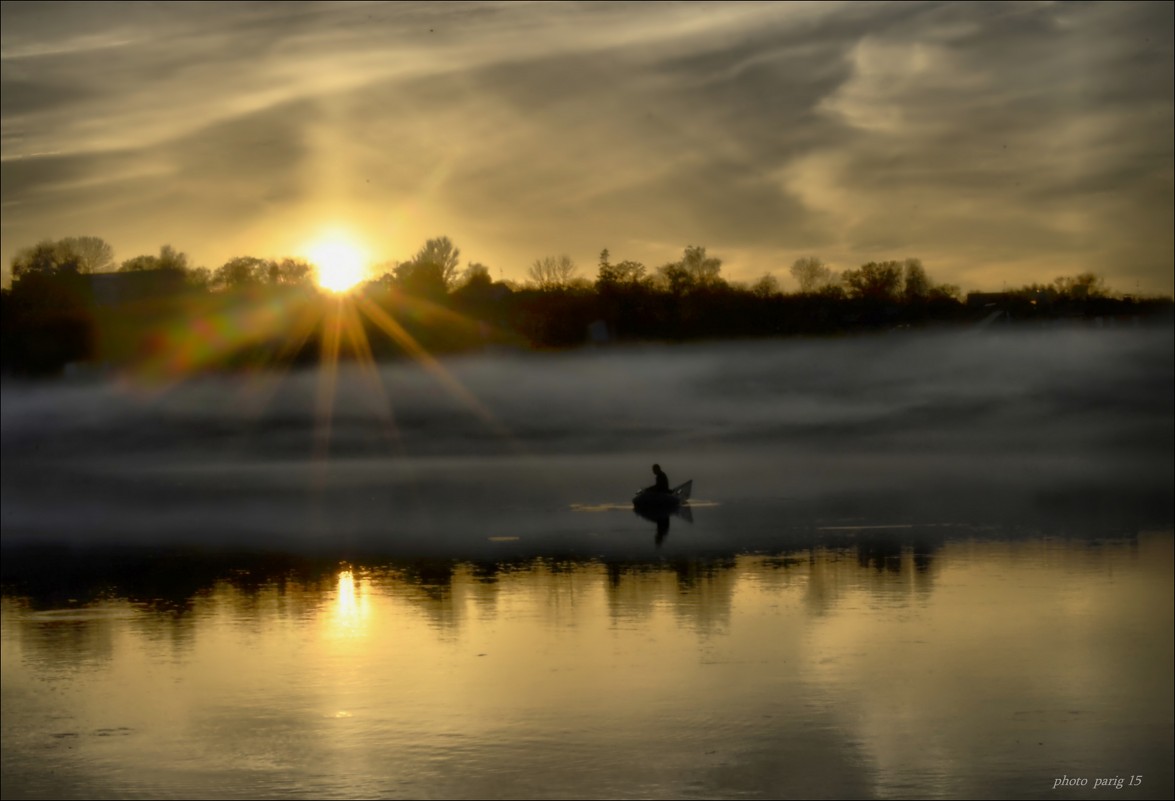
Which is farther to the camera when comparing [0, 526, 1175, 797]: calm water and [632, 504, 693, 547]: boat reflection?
[632, 504, 693, 547]: boat reflection

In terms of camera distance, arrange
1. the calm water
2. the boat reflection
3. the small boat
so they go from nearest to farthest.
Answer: the calm water, the boat reflection, the small boat

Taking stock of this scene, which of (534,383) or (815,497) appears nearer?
(815,497)

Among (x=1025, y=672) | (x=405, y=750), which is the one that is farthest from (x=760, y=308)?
(x=405, y=750)

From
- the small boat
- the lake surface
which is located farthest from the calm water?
the small boat

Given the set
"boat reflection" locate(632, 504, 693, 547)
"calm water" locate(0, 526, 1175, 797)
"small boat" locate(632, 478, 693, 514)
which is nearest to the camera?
"calm water" locate(0, 526, 1175, 797)

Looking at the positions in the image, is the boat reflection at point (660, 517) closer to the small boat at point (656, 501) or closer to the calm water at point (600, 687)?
the small boat at point (656, 501)

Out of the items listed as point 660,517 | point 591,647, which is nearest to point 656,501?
point 660,517

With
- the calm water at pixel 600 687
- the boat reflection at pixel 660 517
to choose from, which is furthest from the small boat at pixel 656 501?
the calm water at pixel 600 687

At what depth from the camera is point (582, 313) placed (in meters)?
103

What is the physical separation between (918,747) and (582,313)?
263ft

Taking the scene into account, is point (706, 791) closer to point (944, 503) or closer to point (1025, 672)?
point (1025, 672)

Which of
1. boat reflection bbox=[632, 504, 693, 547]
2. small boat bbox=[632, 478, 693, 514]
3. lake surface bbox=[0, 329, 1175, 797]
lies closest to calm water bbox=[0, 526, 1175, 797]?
lake surface bbox=[0, 329, 1175, 797]

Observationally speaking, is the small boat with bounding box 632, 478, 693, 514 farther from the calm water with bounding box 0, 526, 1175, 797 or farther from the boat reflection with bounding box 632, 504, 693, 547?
the calm water with bounding box 0, 526, 1175, 797

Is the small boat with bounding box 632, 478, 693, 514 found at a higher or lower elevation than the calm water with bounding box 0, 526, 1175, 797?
higher
